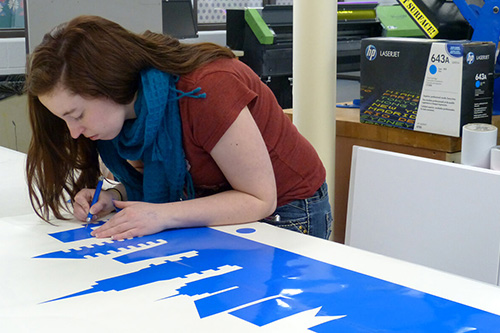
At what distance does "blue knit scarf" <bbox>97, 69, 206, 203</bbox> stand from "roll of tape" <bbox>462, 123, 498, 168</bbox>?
2.92 feet

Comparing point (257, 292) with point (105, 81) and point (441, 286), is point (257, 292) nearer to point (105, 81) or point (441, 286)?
point (441, 286)

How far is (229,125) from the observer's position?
1.14m

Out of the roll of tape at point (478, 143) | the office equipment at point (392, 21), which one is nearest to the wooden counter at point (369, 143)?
the roll of tape at point (478, 143)

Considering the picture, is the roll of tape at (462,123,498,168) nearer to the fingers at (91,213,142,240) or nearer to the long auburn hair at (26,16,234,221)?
the long auburn hair at (26,16,234,221)

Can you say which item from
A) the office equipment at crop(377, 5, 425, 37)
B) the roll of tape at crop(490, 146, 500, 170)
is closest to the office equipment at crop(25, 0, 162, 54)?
the roll of tape at crop(490, 146, 500, 170)

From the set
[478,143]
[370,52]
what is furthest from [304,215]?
[370,52]

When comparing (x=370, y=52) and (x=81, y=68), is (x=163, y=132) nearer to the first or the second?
(x=81, y=68)

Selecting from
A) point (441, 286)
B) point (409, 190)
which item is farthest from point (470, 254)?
point (441, 286)

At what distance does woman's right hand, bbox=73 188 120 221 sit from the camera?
128 centimetres

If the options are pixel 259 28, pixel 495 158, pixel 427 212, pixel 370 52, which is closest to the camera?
pixel 427 212

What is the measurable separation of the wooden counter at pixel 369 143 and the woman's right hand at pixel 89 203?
1090 mm

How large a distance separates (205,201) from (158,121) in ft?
0.57

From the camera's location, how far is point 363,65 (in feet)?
7.07

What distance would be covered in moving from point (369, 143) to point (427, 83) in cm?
33
